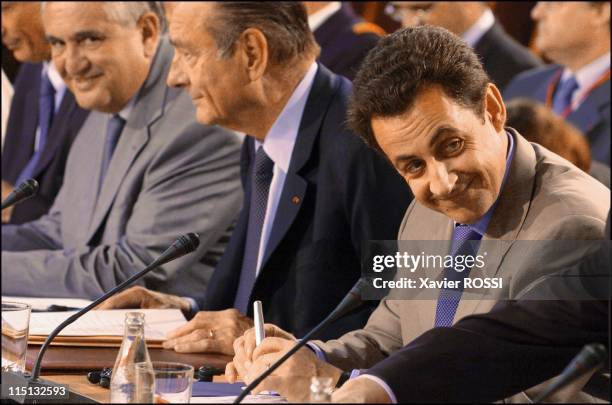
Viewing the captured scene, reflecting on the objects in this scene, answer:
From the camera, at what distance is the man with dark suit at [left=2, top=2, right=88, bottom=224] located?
18.2 feet

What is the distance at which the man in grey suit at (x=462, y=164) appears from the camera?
2531 mm

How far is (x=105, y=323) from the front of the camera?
11.2 ft

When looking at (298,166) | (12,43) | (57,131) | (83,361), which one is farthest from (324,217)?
(12,43)

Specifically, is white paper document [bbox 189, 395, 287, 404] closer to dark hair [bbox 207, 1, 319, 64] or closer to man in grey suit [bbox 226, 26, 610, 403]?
man in grey suit [bbox 226, 26, 610, 403]

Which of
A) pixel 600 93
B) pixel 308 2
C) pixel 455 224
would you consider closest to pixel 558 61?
pixel 600 93

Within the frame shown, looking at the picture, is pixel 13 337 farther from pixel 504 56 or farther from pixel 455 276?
pixel 504 56

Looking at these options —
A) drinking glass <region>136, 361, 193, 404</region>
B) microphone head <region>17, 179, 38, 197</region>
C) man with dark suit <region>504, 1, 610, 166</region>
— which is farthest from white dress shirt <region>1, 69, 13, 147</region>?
drinking glass <region>136, 361, 193, 404</region>

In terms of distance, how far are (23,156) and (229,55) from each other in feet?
8.38

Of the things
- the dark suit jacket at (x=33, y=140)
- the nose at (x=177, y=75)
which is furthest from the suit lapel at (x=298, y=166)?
the dark suit jacket at (x=33, y=140)

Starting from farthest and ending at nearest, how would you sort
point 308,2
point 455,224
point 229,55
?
point 308,2
point 229,55
point 455,224

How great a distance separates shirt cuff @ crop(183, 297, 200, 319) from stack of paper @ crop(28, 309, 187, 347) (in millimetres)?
213

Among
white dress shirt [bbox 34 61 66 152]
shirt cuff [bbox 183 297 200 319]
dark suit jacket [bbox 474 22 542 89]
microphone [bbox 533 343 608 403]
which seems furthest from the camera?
white dress shirt [bbox 34 61 66 152]

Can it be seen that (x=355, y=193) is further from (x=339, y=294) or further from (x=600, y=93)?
(x=600, y=93)

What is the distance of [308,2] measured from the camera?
5.32 m
